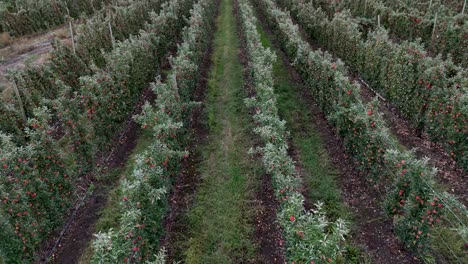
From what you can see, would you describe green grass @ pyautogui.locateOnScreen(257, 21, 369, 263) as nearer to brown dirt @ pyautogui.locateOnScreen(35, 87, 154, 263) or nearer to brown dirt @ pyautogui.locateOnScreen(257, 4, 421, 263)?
brown dirt @ pyautogui.locateOnScreen(257, 4, 421, 263)

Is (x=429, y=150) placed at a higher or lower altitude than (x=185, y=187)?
higher

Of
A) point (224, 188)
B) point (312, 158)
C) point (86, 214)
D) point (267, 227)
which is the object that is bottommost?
point (86, 214)

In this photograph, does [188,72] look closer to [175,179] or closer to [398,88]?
[175,179]

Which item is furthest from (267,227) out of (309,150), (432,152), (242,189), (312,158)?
(432,152)

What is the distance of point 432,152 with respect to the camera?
13.1 metres

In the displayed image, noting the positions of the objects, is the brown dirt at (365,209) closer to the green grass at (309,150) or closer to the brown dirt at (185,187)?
the green grass at (309,150)

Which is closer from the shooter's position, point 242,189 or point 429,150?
point 242,189

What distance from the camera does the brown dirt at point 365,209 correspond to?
31.1ft

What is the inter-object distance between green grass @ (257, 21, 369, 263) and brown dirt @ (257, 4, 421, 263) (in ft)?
0.81

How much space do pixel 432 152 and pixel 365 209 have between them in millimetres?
4508

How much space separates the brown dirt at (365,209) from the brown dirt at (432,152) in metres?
2.27

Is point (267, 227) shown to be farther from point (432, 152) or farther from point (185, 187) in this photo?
point (432, 152)

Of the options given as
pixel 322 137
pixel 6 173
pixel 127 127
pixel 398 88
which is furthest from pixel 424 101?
pixel 6 173

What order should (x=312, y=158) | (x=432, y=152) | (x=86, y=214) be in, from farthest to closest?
(x=312, y=158)
(x=432, y=152)
(x=86, y=214)
